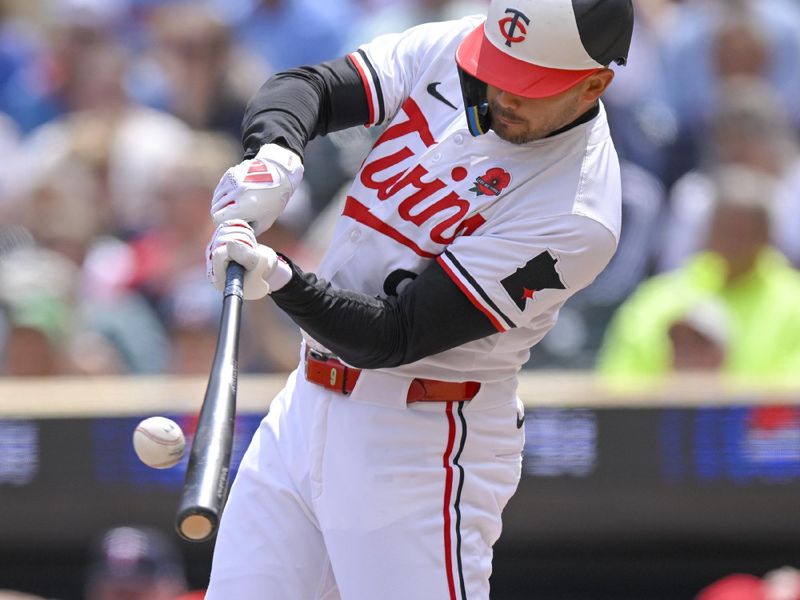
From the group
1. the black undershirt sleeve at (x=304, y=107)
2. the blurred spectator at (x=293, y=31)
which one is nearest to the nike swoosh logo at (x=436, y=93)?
the black undershirt sleeve at (x=304, y=107)

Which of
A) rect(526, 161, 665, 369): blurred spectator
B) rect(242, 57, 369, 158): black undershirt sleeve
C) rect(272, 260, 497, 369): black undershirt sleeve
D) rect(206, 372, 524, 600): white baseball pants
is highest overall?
rect(242, 57, 369, 158): black undershirt sleeve

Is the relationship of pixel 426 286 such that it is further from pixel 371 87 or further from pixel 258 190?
pixel 371 87

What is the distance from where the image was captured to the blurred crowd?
524 centimetres

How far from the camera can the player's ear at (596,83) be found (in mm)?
2775

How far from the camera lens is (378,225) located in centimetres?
288

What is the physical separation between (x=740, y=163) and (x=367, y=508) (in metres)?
3.38

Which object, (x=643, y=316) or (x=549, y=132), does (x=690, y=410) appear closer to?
(x=643, y=316)

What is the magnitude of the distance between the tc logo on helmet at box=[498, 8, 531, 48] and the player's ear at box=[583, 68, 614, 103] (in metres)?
0.16

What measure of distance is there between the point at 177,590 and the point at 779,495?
6.39 feet

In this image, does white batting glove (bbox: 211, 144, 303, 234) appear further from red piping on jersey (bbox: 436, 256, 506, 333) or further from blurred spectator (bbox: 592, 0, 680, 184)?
blurred spectator (bbox: 592, 0, 680, 184)

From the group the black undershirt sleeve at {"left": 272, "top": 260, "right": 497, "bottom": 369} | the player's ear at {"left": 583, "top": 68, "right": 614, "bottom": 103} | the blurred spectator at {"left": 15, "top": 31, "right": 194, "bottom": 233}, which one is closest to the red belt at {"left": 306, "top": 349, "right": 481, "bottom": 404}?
the black undershirt sleeve at {"left": 272, "top": 260, "right": 497, "bottom": 369}

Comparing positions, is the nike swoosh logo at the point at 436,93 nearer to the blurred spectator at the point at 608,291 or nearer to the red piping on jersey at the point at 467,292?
the red piping on jersey at the point at 467,292

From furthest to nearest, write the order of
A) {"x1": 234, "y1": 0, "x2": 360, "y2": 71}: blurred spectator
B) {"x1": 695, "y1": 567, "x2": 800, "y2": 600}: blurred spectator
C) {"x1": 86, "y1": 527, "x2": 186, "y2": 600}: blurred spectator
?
{"x1": 234, "y1": 0, "x2": 360, "y2": 71}: blurred spectator
{"x1": 86, "y1": 527, "x2": 186, "y2": 600}: blurred spectator
{"x1": 695, "y1": 567, "x2": 800, "y2": 600}: blurred spectator

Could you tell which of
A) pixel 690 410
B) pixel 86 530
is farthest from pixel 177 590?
pixel 690 410
